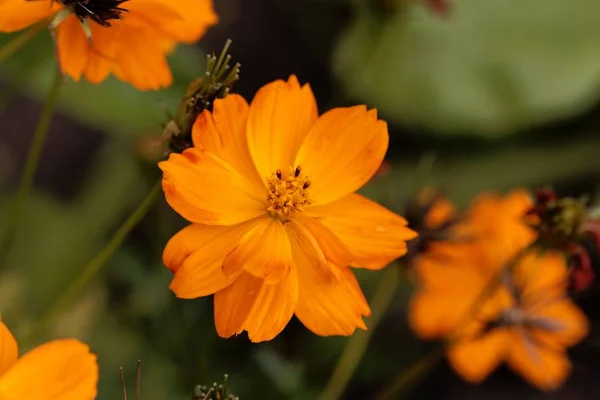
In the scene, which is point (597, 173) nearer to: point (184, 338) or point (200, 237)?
point (184, 338)

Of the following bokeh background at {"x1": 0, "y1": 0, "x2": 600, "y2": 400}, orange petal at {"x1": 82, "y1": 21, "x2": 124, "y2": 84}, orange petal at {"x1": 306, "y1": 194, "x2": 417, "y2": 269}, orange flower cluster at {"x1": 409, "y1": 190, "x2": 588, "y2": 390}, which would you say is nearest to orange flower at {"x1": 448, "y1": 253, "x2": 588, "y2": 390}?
orange flower cluster at {"x1": 409, "y1": 190, "x2": 588, "y2": 390}

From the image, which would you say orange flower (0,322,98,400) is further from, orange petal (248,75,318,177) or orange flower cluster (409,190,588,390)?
orange flower cluster (409,190,588,390)

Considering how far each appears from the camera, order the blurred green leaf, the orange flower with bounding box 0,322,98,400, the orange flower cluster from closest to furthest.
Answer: the orange flower with bounding box 0,322,98,400 < the orange flower cluster < the blurred green leaf

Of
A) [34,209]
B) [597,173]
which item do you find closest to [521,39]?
[597,173]

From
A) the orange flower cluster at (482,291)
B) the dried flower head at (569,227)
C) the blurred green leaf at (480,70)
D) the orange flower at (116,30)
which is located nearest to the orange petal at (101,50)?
the orange flower at (116,30)

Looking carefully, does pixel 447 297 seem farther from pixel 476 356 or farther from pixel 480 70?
pixel 480 70

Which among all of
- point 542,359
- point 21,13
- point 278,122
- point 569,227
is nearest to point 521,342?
point 542,359

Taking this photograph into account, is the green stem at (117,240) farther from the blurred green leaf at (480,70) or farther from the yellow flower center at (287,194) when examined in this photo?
the blurred green leaf at (480,70)
